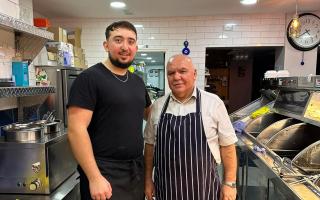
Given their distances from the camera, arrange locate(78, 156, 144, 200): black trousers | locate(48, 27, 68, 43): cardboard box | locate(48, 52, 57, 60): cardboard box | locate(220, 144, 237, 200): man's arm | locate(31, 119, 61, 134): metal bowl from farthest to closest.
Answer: locate(48, 27, 68, 43): cardboard box, locate(48, 52, 57, 60): cardboard box, locate(31, 119, 61, 134): metal bowl, locate(220, 144, 237, 200): man's arm, locate(78, 156, 144, 200): black trousers

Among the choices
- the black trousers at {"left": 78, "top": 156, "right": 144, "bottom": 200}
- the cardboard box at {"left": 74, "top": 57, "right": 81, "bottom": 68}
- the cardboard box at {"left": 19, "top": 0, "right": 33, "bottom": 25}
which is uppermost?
the cardboard box at {"left": 19, "top": 0, "right": 33, "bottom": 25}

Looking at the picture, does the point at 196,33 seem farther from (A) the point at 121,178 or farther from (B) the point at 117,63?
(A) the point at 121,178

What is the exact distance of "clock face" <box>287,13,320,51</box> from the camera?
145 inches

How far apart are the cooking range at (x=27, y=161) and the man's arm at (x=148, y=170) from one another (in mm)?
651

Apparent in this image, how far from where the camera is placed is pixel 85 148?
4.17 feet

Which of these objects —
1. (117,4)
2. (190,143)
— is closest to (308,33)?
(117,4)

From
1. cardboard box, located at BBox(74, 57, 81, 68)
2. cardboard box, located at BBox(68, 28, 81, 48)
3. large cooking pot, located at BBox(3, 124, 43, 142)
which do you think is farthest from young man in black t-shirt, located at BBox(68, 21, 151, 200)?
cardboard box, located at BBox(68, 28, 81, 48)

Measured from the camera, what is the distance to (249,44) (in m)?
3.97

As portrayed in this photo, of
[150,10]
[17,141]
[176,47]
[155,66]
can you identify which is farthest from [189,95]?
[155,66]

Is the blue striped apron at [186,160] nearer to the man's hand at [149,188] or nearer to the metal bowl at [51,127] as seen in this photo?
the man's hand at [149,188]

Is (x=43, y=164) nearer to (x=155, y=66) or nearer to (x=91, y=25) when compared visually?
(x=91, y=25)

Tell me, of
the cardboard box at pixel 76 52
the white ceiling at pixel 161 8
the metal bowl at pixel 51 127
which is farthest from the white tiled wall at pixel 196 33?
the metal bowl at pixel 51 127

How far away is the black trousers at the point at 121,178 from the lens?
139 centimetres

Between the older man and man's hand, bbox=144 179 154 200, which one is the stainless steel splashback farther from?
the older man
